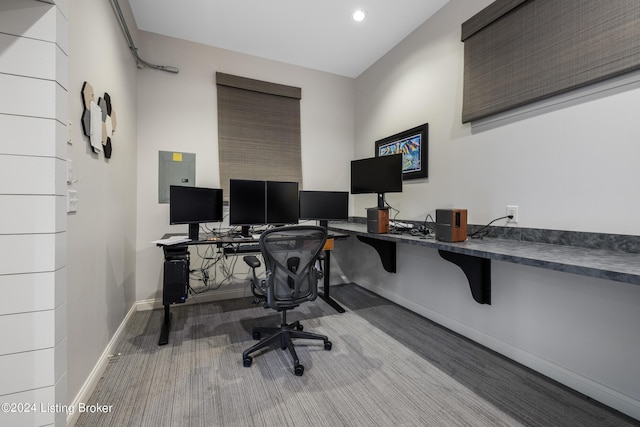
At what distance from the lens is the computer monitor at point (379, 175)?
8.32 feet

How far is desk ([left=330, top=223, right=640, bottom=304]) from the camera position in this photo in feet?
3.48

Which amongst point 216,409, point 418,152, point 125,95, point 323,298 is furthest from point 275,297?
point 125,95

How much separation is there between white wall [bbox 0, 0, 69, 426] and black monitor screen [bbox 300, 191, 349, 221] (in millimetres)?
2245

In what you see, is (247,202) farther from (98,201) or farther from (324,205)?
(98,201)

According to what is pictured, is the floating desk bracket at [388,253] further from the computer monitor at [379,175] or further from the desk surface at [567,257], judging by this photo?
the desk surface at [567,257]

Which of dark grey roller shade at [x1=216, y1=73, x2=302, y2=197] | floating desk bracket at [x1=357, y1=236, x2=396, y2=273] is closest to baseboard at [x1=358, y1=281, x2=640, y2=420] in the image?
floating desk bracket at [x1=357, y1=236, x2=396, y2=273]

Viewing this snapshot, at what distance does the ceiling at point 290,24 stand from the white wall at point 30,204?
194 centimetres

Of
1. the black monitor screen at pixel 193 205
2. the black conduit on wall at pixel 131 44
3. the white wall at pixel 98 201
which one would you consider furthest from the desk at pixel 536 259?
the black conduit on wall at pixel 131 44

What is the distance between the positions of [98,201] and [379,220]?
2115 mm

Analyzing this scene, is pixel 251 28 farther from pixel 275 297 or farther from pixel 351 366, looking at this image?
pixel 351 366

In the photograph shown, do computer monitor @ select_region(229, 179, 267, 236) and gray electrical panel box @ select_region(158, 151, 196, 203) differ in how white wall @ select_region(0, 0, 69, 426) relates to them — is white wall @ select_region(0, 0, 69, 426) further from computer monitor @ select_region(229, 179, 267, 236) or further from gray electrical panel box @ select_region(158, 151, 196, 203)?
gray electrical panel box @ select_region(158, 151, 196, 203)

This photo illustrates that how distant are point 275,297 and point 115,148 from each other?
176 centimetres

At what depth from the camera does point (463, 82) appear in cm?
Answer: 226

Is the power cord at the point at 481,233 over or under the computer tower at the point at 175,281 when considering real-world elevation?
over
